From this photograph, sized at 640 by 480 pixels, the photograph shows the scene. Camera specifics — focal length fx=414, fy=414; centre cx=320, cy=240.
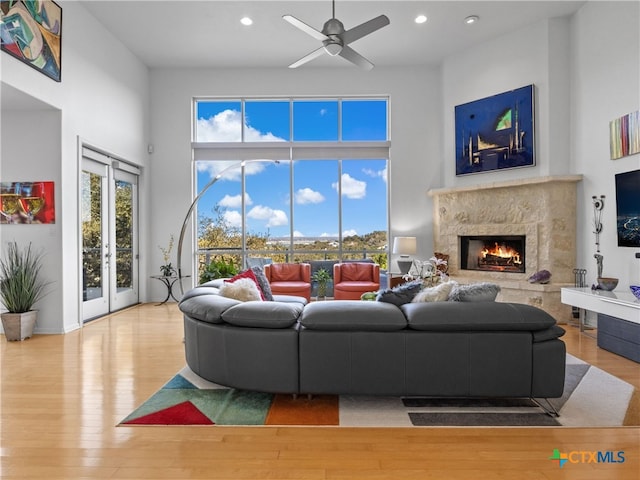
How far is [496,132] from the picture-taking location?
6805mm

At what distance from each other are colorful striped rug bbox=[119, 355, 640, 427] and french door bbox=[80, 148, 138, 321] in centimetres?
375

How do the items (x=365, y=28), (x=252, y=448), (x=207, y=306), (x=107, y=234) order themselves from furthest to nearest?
1. (x=107, y=234)
2. (x=365, y=28)
3. (x=207, y=306)
4. (x=252, y=448)

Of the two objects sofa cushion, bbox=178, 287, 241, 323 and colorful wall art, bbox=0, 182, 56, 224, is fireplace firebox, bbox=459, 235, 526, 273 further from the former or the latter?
colorful wall art, bbox=0, 182, 56, 224

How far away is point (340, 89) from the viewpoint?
7883mm

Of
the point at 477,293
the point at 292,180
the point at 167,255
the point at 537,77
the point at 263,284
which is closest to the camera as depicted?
the point at 477,293

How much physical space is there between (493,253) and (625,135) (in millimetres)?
2608

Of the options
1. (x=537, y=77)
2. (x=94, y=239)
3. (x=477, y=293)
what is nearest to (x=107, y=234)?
(x=94, y=239)

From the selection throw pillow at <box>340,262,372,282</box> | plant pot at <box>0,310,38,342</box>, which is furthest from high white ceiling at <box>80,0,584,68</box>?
plant pot at <box>0,310,38,342</box>

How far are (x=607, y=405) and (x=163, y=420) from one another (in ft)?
10.1

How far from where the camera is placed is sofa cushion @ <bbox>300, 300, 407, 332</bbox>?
287cm

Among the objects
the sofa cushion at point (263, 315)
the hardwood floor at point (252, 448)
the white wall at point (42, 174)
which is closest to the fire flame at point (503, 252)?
the hardwood floor at point (252, 448)

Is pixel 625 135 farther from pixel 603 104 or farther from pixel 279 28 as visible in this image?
pixel 279 28

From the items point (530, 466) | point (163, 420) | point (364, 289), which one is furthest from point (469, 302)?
point (364, 289)

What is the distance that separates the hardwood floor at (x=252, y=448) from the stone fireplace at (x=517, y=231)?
3942 millimetres
